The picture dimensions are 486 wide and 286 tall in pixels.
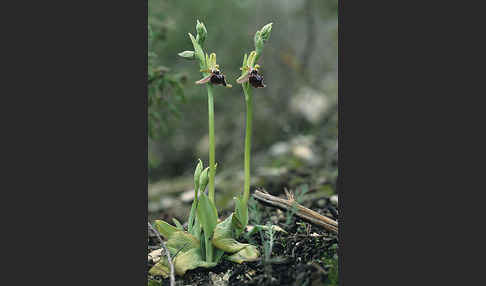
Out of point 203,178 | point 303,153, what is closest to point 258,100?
point 303,153

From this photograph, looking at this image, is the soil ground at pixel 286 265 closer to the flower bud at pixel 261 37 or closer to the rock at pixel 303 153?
the flower bud at pixel 261 37

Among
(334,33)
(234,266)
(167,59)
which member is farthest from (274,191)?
(334,33)

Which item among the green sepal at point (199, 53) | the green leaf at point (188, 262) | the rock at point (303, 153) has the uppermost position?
the green sepal at point (199, 53)

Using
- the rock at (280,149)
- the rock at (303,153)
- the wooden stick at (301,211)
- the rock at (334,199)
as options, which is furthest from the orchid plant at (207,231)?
the rock at (280,149)

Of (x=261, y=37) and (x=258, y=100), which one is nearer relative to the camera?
(x=261, y=37)

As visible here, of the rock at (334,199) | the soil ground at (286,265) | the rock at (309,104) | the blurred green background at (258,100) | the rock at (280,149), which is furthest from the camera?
the rock at (309,104)

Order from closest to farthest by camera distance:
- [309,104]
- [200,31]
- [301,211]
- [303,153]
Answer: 1. [200,31]
2. [301,211]
3. [303,153]
4. [309,104]

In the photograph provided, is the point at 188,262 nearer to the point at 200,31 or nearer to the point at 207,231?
the point at 207,231

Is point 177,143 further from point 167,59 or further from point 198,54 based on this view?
point 198,54
